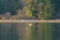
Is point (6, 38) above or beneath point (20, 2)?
above

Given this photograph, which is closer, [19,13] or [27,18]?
[27,18]

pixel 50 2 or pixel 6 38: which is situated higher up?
pixel 6 38

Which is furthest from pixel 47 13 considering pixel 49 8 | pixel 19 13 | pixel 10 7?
pixel 10 7

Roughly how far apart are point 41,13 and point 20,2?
551 inches

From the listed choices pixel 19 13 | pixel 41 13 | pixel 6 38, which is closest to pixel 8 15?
pixel 19 13

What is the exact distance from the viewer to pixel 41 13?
2295 inches

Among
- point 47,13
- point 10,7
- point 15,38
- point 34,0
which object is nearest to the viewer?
point 15,38

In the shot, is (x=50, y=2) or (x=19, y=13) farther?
(x=19, y=13)

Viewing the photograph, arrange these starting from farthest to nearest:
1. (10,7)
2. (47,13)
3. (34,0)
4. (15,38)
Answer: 1. (10,7)
2. (34,0)
3. (47,13)
4. (15,38)

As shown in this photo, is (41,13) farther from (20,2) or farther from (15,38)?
(15,38)

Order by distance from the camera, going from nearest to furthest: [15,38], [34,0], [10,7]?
[15,38]
[34,0]
[10,7]

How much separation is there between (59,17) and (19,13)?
8.93m

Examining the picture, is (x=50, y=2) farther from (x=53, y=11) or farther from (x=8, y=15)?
(x=8, y=15)

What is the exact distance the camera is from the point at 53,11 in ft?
190
